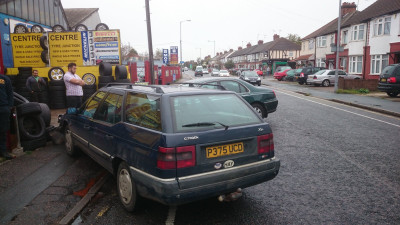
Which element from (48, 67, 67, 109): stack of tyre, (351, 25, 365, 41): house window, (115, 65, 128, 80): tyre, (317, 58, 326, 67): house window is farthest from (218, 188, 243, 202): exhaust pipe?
(317, 58, 326, 67): house window

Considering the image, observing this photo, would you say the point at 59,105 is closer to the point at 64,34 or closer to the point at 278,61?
the point at 64,34

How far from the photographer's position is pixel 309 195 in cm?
430

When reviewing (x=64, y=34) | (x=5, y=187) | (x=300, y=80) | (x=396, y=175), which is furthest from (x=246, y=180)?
(x=300, y=80)

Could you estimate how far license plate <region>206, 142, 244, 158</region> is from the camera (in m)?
3.42

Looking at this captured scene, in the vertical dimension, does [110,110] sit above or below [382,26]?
below

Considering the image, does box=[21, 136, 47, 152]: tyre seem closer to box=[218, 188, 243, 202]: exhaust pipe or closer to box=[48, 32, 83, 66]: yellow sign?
box=[218, 188, 243, 202]: exhaust pipe

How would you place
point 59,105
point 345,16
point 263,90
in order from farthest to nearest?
point 345,16 → point 59,105 → point 263,90

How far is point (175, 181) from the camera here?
3188mm

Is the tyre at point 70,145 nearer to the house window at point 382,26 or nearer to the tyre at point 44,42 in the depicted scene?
the tyre at point 44,42

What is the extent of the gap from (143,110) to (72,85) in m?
5.47

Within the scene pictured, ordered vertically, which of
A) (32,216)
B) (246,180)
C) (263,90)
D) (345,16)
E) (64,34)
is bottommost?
(32,216)

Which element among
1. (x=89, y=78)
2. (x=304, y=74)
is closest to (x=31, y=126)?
(x=89, y=78)

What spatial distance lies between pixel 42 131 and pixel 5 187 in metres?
2.43

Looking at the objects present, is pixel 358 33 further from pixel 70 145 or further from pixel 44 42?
pixel 70 145
